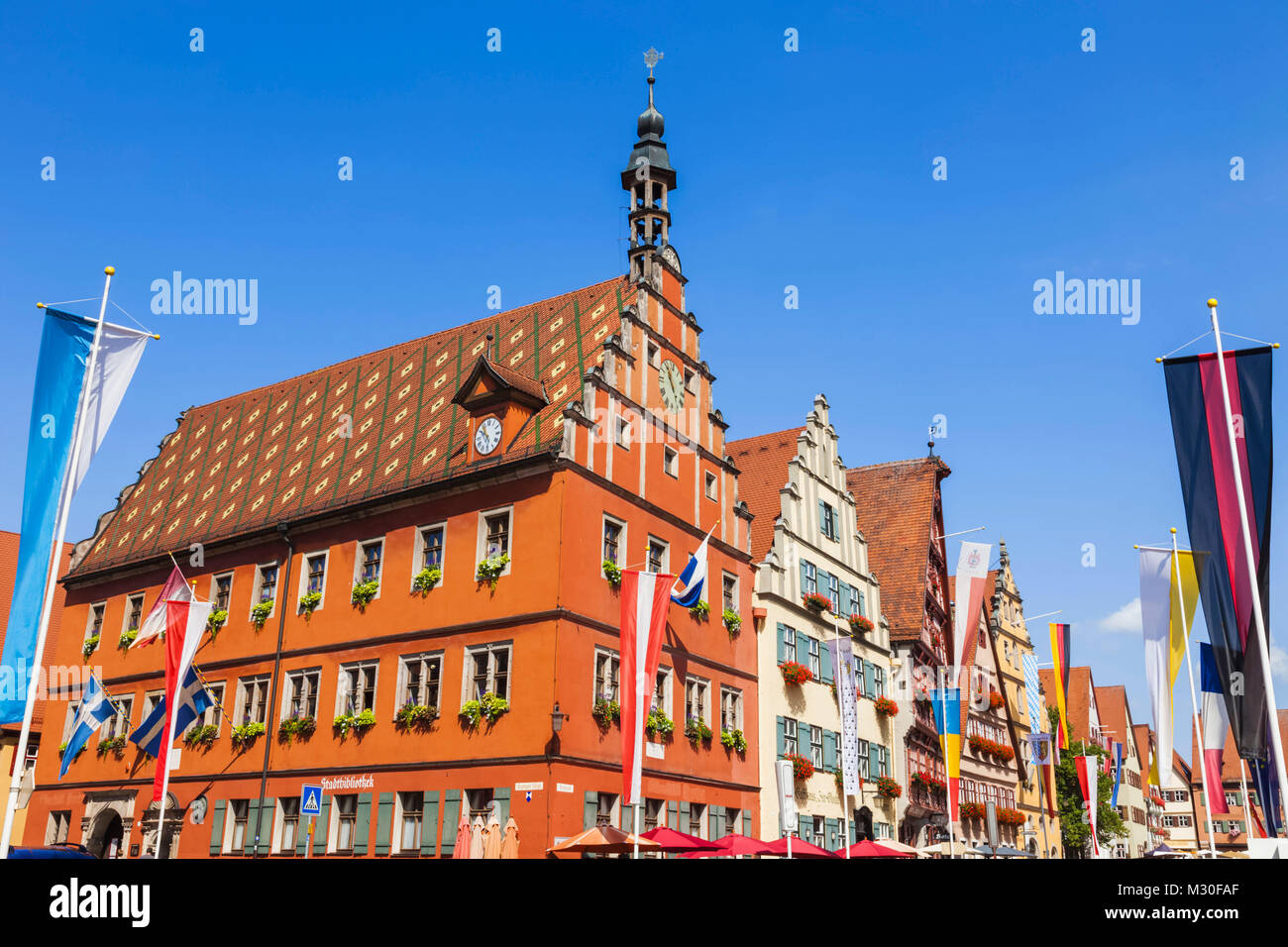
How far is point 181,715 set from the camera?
2920cm

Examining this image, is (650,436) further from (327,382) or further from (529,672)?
(327,382)

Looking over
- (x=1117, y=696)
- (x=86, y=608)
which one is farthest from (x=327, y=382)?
(x=1117, y=696)

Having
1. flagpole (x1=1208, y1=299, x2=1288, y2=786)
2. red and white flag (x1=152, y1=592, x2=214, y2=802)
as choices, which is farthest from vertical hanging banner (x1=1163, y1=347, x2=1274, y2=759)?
red and white flag (x1=152, y1=592, x2=214, y2=802)

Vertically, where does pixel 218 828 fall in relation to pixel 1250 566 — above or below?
below

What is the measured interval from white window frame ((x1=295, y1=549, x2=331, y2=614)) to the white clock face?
612 centimetres

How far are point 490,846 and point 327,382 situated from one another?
2186 centimetres

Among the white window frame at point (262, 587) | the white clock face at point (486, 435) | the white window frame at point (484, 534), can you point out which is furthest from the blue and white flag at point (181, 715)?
the white clock face at point (486, 435)

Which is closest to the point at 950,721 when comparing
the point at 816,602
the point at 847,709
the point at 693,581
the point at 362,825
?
the point at 847,709

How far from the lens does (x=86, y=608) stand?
3903cm

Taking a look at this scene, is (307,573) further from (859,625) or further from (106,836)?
(859,625)

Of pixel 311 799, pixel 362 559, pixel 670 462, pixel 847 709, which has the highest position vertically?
pixel 670 462

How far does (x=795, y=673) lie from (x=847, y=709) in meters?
1.97

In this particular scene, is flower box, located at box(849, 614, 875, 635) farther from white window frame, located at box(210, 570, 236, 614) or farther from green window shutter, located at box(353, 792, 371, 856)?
white window frame, located at box(210, 570, 236, 614)
